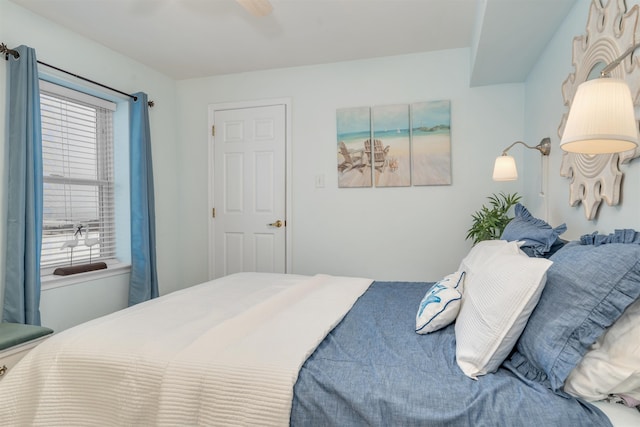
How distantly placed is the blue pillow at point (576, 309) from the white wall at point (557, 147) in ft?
1.26

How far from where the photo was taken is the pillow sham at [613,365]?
0.97 m

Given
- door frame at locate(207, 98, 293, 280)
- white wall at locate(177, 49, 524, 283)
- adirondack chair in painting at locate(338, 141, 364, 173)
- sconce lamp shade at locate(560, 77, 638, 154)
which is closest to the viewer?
sconce lamp shade at locate(560, 77, 638, 154)

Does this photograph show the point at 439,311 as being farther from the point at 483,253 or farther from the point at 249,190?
the point at 249,190

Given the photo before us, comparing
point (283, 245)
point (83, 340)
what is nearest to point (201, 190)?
point (283, 245)

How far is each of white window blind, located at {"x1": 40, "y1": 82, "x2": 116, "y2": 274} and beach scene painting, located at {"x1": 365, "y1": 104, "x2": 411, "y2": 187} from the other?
2328 millimetres

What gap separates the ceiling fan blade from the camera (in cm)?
215

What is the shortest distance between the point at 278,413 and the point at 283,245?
2.55 meters

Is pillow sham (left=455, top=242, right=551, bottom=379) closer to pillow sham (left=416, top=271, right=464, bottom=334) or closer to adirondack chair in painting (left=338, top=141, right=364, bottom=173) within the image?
pillow sham (left=416, top=271, right=464, bottom=334)

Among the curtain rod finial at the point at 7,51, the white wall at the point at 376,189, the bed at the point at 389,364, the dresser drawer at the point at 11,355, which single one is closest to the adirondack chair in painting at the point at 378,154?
the white wall at the point at 376,189

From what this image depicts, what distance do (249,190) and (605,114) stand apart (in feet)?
10.2

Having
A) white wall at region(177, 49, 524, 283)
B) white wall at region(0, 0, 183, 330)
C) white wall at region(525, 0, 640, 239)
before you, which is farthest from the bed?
white wall at region(177, 49, 524, 283)

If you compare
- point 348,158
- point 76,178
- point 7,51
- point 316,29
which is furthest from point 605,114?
point 76,178

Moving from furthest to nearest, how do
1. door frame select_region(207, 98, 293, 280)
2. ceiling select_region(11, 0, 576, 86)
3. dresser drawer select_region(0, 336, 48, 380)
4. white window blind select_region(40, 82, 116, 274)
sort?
door frame select_region(207, 98, 293, 280) < white window blind select_region(40, 82, 116, 274) < ceiling select_region(11, 0, 576, 86) < dresser drawer select_region(0, 336, 48, 380)

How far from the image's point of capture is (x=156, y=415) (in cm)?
117
